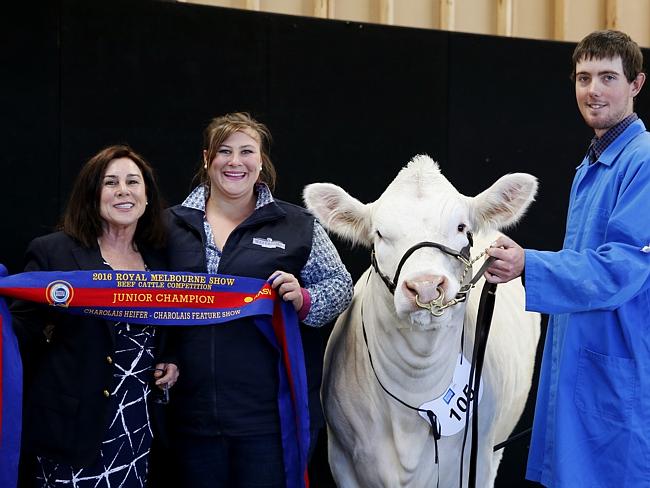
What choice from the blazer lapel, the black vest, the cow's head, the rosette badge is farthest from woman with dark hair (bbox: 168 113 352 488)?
the rosette badge

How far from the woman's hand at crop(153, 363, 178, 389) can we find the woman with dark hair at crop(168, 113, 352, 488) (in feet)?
0.22

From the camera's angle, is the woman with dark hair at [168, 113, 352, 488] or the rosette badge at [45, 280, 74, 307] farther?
the woman with dark hair at [168, 113, 352, 488]

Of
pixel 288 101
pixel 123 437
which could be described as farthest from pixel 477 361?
pixel 288 101

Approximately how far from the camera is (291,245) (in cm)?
313

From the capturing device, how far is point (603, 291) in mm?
2639

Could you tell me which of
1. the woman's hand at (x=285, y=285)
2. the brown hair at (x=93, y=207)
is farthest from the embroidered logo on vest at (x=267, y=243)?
the brown hair at (x=93, y=207)

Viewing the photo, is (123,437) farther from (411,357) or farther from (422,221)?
(422,221)

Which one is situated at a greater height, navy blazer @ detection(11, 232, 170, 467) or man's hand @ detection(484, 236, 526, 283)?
man's hand @ detection(484, 236, 526, 283)

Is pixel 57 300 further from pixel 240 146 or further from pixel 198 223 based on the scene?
pixel 240 146

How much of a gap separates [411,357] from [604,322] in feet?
2.16

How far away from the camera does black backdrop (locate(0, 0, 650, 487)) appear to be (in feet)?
13.0

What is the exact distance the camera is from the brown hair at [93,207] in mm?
2918

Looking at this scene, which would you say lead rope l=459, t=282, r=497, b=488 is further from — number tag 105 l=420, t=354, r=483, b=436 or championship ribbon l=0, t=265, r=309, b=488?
championship ribbon l=0, t=265, r=309, b=488

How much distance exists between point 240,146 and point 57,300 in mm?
837
